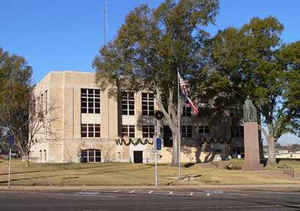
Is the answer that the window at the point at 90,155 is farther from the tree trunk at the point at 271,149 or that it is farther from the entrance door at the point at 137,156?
the tree trunk at the point at 271,149

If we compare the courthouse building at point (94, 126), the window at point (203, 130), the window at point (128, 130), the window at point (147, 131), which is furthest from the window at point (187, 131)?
the window at point (128, 130)

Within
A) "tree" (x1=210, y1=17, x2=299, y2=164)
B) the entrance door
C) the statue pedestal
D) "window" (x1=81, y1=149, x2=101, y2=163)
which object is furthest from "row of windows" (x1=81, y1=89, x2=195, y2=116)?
the statue pedestal

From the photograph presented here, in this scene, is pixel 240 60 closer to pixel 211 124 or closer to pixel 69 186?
pixel 211 124

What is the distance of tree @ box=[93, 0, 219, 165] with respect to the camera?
46.8 metres

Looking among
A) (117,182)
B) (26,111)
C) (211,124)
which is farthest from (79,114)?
(117,182)

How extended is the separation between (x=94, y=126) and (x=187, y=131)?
566 inches

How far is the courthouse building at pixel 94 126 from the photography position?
6044cm

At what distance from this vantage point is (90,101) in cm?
6219

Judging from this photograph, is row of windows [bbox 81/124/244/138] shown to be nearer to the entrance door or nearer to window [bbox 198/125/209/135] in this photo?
window [bbox 198/125/209/135]

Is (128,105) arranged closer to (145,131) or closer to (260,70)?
(145,131)

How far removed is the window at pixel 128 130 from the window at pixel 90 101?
471 centimetres

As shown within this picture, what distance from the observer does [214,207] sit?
610 inches

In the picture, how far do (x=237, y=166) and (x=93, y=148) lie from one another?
73.6 feet

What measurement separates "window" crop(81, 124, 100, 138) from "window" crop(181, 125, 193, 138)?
516 inches
